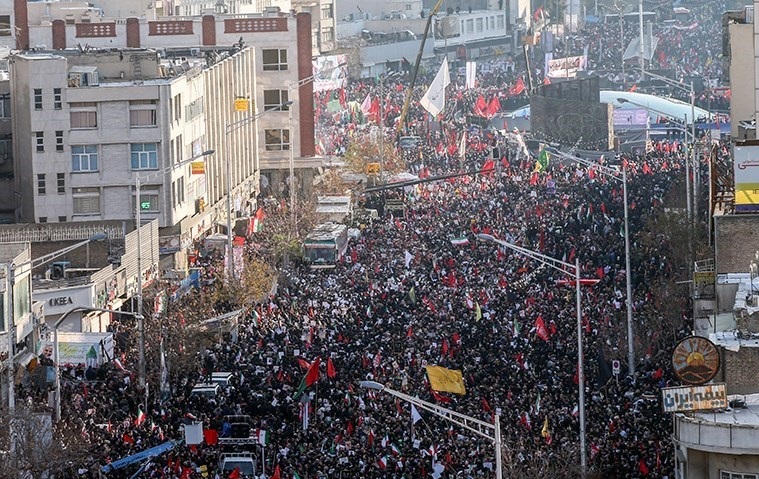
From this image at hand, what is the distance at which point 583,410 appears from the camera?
50.4m

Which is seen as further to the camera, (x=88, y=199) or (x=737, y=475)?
(x=88, y=199)

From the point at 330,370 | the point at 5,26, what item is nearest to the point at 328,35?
the point at 5,26

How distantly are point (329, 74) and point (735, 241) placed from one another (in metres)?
97.9

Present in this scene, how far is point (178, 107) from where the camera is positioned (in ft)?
279

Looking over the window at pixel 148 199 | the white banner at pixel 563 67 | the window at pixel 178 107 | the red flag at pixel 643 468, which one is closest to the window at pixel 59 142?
the window at pixel 148 199

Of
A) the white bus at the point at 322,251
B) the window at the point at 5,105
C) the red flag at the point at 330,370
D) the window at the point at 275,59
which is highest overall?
the window at the point at 275,59

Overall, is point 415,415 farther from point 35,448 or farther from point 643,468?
point 35,448

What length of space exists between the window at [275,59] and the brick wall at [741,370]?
210ft

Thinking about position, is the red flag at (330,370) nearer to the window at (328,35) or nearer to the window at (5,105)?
the window at (5,105)

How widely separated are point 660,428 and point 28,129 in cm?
3755

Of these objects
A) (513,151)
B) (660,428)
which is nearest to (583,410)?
(660,428)

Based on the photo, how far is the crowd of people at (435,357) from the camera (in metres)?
50.4

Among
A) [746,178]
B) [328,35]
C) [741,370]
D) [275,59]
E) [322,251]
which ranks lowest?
[322,251]

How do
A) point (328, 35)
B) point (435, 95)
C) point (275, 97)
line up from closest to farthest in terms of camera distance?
point (275, 97)
point (435, 95)
point (328, 35)
